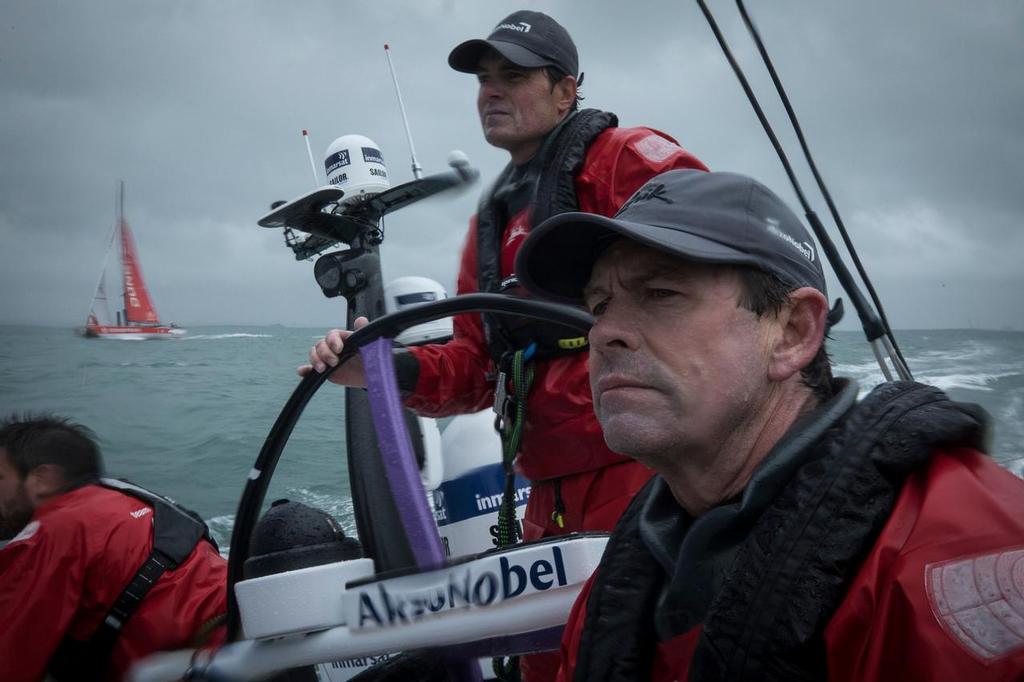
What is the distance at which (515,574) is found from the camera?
4.23 feet

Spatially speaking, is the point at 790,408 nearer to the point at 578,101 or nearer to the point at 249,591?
the point at 249,591

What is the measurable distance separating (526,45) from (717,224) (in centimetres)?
131

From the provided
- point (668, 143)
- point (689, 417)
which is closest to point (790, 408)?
point (689, 417)

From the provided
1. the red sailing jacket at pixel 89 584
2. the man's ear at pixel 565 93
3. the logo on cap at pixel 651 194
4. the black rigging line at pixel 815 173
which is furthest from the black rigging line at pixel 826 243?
the red sailing jacket at pixel 89 584

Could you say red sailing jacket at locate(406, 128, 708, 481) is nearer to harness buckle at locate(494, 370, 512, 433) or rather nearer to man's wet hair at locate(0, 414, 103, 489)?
harness buckle at locate(494, 370, 512, 433)

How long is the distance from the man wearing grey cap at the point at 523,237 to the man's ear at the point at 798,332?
0.90 meters

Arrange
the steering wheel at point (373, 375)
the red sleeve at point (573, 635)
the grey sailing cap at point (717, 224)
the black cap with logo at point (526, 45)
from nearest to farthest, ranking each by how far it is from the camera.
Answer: the grey sailing cap at point (717, 224), the red sleeve at point (573, 635), the steering wheel at point (373, 375), the black cap with logo at point (526, 45)

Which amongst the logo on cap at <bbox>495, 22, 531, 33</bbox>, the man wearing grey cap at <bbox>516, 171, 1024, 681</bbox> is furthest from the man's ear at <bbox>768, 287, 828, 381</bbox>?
the logo on cap at <bbox>495, 22, 531, 33</bbox>

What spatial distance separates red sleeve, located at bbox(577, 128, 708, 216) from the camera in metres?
1.89

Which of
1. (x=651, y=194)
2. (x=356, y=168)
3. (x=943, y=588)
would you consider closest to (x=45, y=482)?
(x=356, y=168)

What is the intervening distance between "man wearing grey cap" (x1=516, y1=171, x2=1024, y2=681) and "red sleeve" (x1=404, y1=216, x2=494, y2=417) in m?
0.92

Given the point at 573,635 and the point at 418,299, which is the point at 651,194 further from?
the point at 418,299

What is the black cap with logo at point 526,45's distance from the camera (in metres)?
2.08

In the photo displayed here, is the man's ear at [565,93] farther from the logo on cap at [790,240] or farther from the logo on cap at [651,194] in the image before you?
the logo on cap at [790,240]
